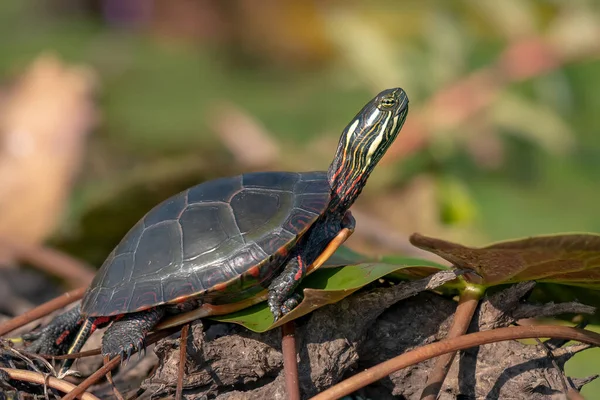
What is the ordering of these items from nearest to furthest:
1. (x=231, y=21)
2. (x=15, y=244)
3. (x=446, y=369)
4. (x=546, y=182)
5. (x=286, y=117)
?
(x=446, y=369)
(x=15, y=244)
(x=546, y=182)
(x=286, y=117)
(x=231, y=21)

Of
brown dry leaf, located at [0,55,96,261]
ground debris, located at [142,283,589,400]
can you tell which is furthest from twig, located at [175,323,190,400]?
brown dry leaf, located at [0,55,96,261]

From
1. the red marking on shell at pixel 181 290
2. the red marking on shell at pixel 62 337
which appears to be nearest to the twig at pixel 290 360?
the red marking on shell at pixel 181 290

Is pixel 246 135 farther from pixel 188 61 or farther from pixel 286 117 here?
pixel 188 61

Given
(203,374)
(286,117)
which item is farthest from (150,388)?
(286,117)

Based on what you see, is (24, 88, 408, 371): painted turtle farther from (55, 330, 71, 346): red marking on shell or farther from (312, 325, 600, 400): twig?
(312, 325, 600, 400): twig

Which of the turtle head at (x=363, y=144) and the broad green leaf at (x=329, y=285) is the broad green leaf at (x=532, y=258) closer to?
the broad green leaf at (x=329, y=285)

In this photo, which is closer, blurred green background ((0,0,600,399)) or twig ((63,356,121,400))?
twig ((63,356,121,400))

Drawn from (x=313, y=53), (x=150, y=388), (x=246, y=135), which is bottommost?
(x=150, y=388)
